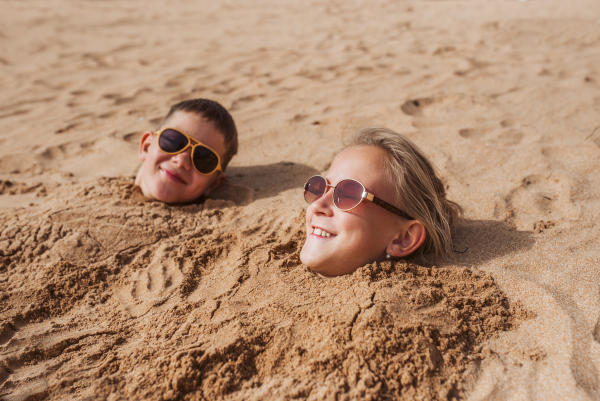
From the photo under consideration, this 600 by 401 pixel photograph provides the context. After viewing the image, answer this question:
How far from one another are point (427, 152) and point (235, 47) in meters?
5.14

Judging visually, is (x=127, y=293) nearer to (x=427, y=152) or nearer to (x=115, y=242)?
(x=115, y=242)

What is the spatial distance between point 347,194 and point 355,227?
0.18 metres

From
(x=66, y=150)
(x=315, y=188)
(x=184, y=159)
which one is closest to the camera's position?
(x=315, y=188)

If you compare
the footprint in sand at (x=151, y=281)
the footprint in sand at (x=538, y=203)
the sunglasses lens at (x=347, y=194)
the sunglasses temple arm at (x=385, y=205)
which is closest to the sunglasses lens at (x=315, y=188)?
the sunglasses lens at (x=347, y=194)

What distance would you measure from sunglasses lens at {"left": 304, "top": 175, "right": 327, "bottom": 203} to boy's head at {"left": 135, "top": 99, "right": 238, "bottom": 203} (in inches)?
39.3

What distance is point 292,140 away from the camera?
13.4 feet

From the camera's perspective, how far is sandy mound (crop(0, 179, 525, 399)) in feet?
5.48

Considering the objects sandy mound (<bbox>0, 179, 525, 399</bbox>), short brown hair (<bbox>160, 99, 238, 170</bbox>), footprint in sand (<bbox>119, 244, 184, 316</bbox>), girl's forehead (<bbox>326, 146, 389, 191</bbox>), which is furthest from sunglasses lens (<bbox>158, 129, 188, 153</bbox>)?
girl's forehead (<bbox>326, 146, 389, 191</bbox>)

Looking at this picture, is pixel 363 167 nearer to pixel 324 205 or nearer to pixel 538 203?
pixel 324 205

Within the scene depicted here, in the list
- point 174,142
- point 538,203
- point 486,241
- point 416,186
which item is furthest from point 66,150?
point 538,203

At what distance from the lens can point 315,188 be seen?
2416 mm

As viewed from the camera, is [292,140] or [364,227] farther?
[292,140]

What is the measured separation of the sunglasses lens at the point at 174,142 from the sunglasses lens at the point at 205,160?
0.10 metres

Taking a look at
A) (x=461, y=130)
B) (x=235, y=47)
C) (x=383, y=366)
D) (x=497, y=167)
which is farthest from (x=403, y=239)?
(x=235, y=47)
